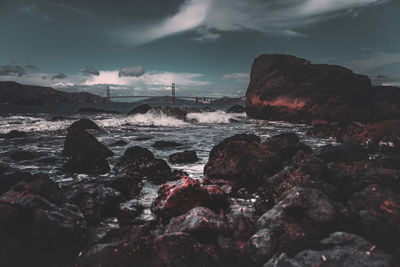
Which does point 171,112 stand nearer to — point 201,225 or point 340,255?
point 201,225

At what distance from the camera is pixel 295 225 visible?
6.59ft

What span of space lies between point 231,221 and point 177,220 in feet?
1.92

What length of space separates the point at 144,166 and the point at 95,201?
1700 millimetres

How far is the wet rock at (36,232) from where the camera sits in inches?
74.3

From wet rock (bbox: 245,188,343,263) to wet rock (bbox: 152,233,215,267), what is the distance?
15.9 inches

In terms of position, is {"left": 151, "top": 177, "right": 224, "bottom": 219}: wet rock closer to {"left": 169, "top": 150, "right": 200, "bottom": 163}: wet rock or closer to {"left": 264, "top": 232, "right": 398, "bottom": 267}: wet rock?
{"left": 264, "top": 232, "right": 398, "bottom": 267}: wet rock

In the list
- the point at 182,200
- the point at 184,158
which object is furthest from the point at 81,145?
the point at 182,200

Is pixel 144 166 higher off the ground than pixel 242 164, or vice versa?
pixel 242 164

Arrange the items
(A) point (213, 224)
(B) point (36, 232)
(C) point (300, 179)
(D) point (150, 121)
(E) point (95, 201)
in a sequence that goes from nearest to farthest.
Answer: (B) point (36, 232) < (A) point (213, 224) < (E) point (95, 201) < (C) point (300, 179) < (D) point (150, 121)

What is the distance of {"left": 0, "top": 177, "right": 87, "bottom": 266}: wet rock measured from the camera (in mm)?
1887

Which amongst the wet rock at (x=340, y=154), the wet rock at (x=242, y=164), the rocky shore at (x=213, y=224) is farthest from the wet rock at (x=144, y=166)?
the wet rock at (x=340, y=154)

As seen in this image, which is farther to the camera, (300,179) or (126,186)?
(126,186)

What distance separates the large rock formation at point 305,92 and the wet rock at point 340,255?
13.2 meters

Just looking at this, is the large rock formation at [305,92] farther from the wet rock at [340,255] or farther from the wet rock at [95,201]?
the wet rock at [95,201]
